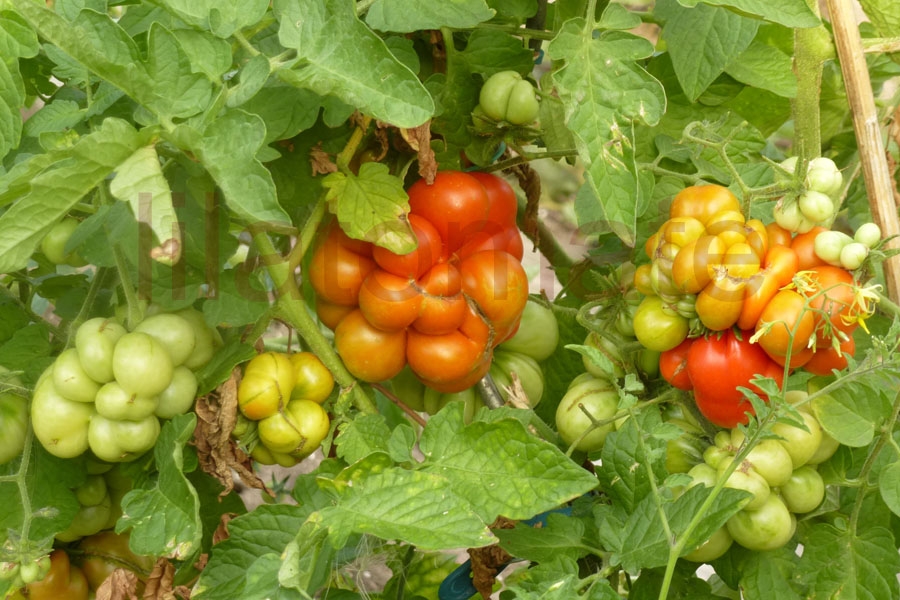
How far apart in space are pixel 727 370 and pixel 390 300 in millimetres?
362

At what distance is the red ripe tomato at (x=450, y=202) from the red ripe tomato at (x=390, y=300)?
86 mm

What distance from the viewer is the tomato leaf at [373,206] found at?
1001 millimetres

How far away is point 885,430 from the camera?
975 millimetres

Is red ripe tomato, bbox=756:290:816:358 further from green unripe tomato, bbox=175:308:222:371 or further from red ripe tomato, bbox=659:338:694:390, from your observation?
green unripe tomato, bbox=175:308:222:371

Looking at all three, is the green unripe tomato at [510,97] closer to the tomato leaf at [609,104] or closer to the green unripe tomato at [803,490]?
the tomato leaf at [609,104]

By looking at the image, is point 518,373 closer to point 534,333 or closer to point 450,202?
point 534,333

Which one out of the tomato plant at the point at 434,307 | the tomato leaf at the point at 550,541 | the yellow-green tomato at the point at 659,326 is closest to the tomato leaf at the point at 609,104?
the tomato plant at the point at 434,307

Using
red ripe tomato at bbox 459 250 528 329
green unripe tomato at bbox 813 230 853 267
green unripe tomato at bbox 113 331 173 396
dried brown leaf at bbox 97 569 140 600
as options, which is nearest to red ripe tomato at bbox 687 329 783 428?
green unripe tomato at bbox 813 230 853 267

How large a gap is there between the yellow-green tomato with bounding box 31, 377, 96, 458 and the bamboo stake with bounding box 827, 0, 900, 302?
0.87m

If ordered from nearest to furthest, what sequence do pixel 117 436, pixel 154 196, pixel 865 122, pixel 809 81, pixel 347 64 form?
pixel 154 196, pixel 347 64, pixel 117 436, pixel 865 122, pixel 809 81

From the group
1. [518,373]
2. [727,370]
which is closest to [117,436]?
[518,373]

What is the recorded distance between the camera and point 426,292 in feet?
3.50

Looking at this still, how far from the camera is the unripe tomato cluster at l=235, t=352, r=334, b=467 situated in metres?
1.02

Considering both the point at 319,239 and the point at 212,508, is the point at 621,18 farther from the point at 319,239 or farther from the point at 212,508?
the point at 212,508
